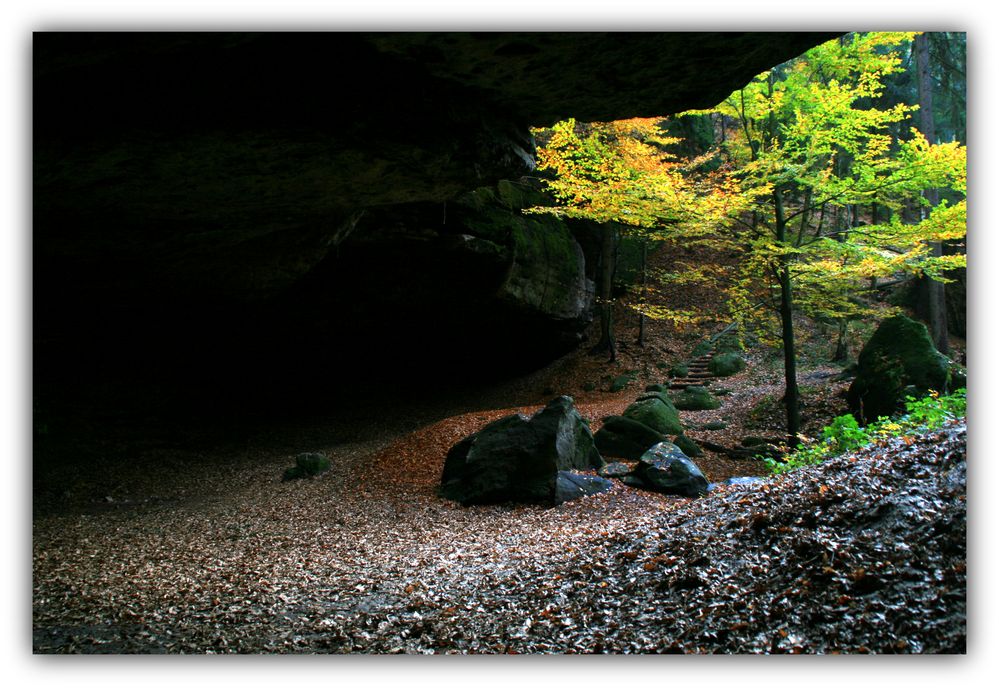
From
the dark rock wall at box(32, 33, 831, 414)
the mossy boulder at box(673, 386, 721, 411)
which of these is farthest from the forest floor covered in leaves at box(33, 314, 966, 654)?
the mossy boulder at box(673, 386, 721, 411)

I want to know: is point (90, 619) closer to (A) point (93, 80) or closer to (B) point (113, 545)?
(B) point (113, 545)

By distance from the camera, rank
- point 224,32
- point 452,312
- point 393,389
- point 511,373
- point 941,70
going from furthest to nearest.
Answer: point 511,373 → point 393,389 → point 452,312 → point 941,70 → point 224,32

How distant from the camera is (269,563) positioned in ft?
17.0

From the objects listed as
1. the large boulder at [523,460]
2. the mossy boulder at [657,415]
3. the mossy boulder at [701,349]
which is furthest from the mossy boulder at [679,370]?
the large boulder at [523,460]

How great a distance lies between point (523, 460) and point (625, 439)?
7.56 ft

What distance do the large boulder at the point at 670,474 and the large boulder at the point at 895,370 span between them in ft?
11.8

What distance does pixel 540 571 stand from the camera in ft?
14.5

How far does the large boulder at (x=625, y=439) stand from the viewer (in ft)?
28.7

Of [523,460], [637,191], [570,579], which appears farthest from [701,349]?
[570,579]

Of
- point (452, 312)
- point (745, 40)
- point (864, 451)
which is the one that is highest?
point (745, 40)

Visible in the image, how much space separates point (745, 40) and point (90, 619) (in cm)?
563

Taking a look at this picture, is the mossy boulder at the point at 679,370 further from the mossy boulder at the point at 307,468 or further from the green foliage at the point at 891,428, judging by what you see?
the mossy boulder at the point at 307,468

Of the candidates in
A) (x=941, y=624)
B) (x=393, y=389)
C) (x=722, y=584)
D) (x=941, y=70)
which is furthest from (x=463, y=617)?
(x=393, y=389)

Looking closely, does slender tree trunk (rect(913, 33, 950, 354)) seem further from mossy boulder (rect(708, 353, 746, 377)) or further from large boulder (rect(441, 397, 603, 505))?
large boulder (rect(441, 397, 603, 505))
